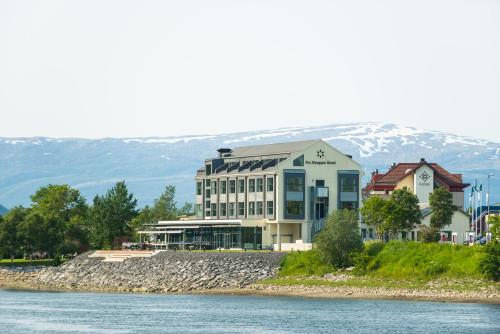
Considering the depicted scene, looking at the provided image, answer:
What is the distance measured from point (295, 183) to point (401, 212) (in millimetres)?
17430

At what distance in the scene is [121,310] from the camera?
4948 inches

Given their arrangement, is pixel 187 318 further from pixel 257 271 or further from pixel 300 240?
pixel 300 240

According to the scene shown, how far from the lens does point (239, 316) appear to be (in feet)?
382

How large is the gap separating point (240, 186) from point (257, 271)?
1387 inches

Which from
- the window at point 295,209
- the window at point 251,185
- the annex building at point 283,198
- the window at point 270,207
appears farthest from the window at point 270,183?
the window at point 251,185

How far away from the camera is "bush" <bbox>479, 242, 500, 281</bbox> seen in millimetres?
129375

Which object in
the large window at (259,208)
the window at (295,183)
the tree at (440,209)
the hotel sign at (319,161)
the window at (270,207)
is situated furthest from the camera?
the large window at (259,208)

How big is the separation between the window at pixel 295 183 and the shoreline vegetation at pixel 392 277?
2369 centimetres

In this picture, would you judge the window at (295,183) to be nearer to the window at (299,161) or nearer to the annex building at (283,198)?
the annex building at (283,198)

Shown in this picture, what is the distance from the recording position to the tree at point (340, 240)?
148250 mm

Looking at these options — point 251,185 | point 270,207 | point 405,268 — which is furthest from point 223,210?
point 405,268

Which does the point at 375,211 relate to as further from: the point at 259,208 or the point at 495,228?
the point at 495,228

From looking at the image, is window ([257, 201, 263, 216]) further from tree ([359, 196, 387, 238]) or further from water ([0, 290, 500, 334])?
water ([0, 290, 500, 334])

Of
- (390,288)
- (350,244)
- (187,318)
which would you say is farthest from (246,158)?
(187,318)
